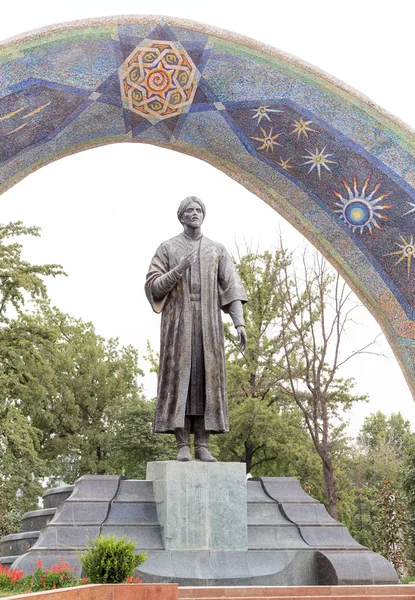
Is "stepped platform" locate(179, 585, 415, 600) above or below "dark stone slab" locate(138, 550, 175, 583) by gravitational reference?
below

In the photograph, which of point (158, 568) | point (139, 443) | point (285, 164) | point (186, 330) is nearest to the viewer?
point (158, 568)

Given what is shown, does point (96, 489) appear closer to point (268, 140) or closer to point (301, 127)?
point (268, 140)

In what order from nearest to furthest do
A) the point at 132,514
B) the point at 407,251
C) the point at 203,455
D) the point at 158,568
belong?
the point at 158,568 < the point at 132,514 < the point at 203,455 < the point at 407,251

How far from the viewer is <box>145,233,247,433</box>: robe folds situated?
22.4ft

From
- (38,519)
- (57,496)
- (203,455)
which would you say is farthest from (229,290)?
(38,519)

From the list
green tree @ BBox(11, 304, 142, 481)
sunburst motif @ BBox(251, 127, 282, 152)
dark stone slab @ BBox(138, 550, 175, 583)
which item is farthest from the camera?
green tree @ BBox(11, 304, 142, 481)

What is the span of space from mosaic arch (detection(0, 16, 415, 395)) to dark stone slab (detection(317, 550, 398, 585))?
13.8 ft

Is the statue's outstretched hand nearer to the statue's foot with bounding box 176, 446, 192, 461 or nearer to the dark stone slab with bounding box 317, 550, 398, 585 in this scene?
the statue's foot with bounding box 176, 446, 192, 461

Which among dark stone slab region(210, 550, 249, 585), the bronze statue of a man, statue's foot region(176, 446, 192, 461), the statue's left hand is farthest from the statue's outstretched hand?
dark stone slab region(210, 550, 249, 585)

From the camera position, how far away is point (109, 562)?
4.85 meters

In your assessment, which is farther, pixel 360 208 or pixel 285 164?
pixel 285 164

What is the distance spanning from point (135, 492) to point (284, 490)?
4.65 feet

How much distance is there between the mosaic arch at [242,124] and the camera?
9750mm

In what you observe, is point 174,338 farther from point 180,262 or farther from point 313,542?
point 313,542
